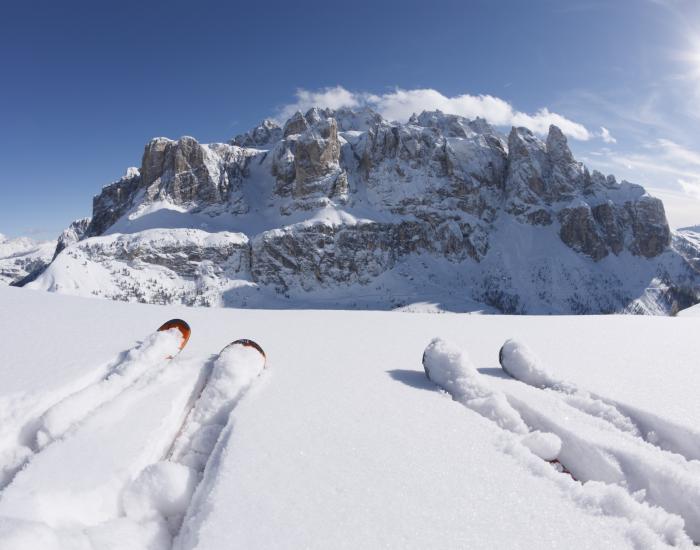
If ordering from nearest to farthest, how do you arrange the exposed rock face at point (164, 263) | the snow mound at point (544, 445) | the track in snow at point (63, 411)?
the track in snow at point (63, 411)
the snow mound at point (544, 445)
the exposed rock face at point (164, 263)

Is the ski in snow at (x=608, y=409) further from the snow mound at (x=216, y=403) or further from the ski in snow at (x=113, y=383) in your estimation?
the ski in snow at (x=113, y=383)

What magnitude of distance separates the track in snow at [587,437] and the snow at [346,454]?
2 cm

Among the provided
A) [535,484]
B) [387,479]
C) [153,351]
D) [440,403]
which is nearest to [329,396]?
[440,403]

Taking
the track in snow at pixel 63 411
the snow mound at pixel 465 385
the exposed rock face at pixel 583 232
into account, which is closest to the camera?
the track in snow at pixel 63 411

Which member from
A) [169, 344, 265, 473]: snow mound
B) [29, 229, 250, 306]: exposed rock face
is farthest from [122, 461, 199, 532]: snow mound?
[29, 229, 250, 306]: exposed rock face

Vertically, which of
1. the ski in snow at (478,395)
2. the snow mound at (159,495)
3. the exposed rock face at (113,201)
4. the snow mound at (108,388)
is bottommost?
the snow mound at (159,495)

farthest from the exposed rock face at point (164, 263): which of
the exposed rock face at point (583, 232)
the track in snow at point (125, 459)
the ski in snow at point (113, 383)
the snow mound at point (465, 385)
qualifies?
the exposed rock face at point (583, 232)

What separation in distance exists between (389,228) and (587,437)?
469ft

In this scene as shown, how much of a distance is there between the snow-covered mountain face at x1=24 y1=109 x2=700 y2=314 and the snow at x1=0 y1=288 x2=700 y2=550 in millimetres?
114431

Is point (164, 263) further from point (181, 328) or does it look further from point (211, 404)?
point (211, 404)

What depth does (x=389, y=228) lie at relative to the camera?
145 meters

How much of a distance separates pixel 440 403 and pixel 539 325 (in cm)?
628

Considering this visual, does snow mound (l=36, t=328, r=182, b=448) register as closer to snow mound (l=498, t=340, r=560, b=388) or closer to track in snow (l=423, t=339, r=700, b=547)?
track in snow (l=423, t=339, r=700, b=547)

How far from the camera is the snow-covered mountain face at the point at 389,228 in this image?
127875 mm
